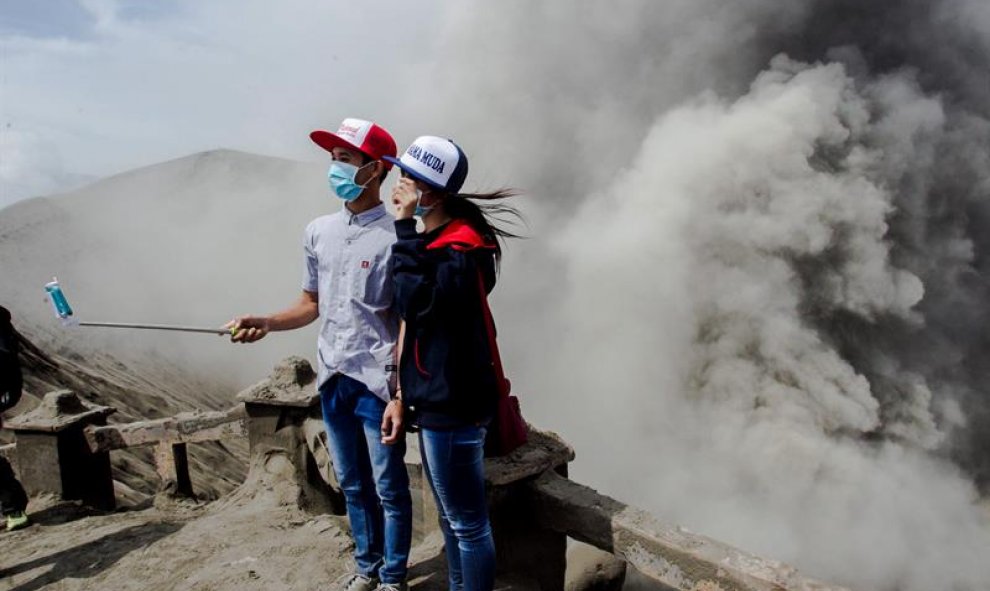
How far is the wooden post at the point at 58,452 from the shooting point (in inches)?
184

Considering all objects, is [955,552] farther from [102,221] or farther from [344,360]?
[102,221]

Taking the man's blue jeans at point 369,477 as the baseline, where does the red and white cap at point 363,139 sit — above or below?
above

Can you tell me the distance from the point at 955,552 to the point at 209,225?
18392mm

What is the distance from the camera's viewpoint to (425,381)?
7.00ft

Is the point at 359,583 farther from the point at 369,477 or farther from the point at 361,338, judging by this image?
the point at 361,338

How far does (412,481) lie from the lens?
214 inches

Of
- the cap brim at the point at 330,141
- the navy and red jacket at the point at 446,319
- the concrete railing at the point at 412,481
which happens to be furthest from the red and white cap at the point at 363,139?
the concrete railing at the point at 412,481

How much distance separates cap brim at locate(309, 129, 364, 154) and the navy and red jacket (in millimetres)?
508

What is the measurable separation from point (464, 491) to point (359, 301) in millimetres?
768

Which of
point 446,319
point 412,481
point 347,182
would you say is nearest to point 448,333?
point 446,319

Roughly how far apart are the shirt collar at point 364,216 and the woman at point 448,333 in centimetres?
33

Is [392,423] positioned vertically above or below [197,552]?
above

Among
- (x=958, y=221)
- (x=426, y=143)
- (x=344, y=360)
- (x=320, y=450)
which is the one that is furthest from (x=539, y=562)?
(x=958, y=221)

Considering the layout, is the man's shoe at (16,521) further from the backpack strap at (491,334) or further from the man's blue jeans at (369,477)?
the backpack strap at (491,334)
